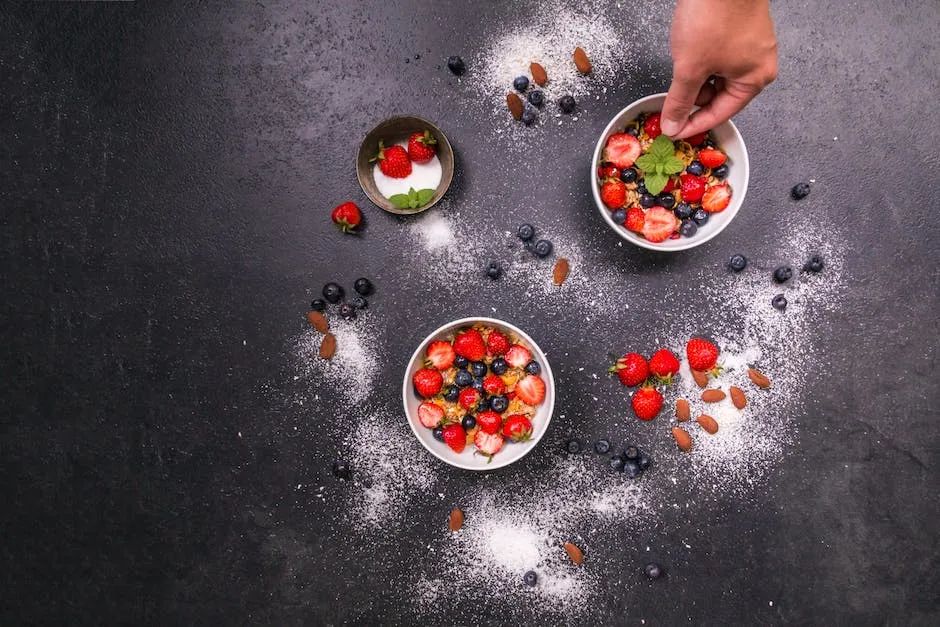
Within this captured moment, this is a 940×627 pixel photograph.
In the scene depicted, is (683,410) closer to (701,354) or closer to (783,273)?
(701,354)

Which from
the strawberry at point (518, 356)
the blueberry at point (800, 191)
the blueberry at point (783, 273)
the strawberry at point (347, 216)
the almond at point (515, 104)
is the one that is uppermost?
the almond at point (515, 104)

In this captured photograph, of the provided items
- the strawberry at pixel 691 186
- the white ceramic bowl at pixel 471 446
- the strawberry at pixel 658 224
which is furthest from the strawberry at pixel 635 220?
the white ceramic bowl at pixel 471 446

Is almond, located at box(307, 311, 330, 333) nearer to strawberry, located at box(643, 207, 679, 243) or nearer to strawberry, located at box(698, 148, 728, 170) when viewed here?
strawberry, located at box(643, 207, 679, 243)

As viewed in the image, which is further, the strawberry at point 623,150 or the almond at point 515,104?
the almond at point 515,104

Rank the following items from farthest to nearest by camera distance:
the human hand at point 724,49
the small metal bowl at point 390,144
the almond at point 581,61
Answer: the almond at point 581,61, the small metal bowl at point 390,144, the human hand at point 724,49

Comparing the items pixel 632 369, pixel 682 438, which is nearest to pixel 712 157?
pixel 632 369

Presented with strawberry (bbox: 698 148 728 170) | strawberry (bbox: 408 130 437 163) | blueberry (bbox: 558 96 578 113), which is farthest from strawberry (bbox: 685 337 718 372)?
strawberry (bbox: 408 130 437 163)

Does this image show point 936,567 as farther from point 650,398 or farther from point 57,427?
point 57,427

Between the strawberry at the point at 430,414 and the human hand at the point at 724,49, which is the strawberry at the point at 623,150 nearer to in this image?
the human hand at the point at 724,49
